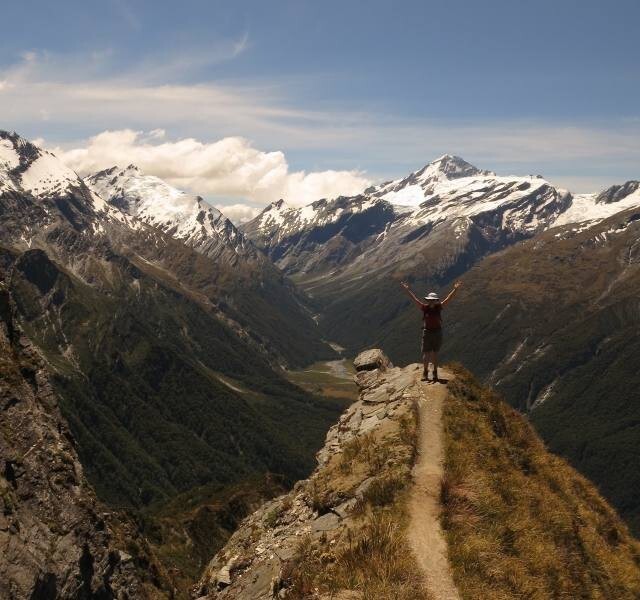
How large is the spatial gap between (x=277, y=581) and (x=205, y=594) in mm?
9155

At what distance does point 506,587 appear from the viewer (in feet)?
81.1

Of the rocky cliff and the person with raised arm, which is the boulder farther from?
the person with raised arm

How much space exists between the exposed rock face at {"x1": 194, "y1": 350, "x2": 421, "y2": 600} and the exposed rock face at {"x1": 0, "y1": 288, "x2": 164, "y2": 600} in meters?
15.9

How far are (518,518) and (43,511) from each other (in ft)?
133

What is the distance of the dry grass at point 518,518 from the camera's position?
25.7m

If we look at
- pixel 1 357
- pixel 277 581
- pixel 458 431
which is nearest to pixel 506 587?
pixel 277 581

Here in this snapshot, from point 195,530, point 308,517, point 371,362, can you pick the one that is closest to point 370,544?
point 308,517

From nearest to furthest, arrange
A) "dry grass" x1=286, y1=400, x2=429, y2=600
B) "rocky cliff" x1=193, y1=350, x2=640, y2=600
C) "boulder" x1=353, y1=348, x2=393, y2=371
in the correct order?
"dry grass" x1=286, y1=400, x2=429, y2=600
"rocky cliff" x1=193, y1=350, x2=640, y2=600
"boulder" x1=353, y1=348, x2=393, y2=371

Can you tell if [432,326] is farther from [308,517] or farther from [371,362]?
[308,517]

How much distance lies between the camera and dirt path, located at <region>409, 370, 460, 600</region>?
79.8 ft

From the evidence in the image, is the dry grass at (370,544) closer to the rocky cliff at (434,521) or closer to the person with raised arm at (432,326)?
the rocky cliff at (434,521)

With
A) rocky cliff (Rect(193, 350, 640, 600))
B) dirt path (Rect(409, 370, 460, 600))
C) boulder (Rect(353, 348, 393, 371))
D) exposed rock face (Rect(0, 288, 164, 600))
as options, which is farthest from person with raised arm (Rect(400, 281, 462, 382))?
exposed rock face (Rect(0, 288, 164, 600))

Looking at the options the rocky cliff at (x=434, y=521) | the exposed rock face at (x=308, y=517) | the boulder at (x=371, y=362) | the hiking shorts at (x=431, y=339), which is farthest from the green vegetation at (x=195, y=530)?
the hiking shorts at (x=431, y=339)

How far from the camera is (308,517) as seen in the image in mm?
33094
